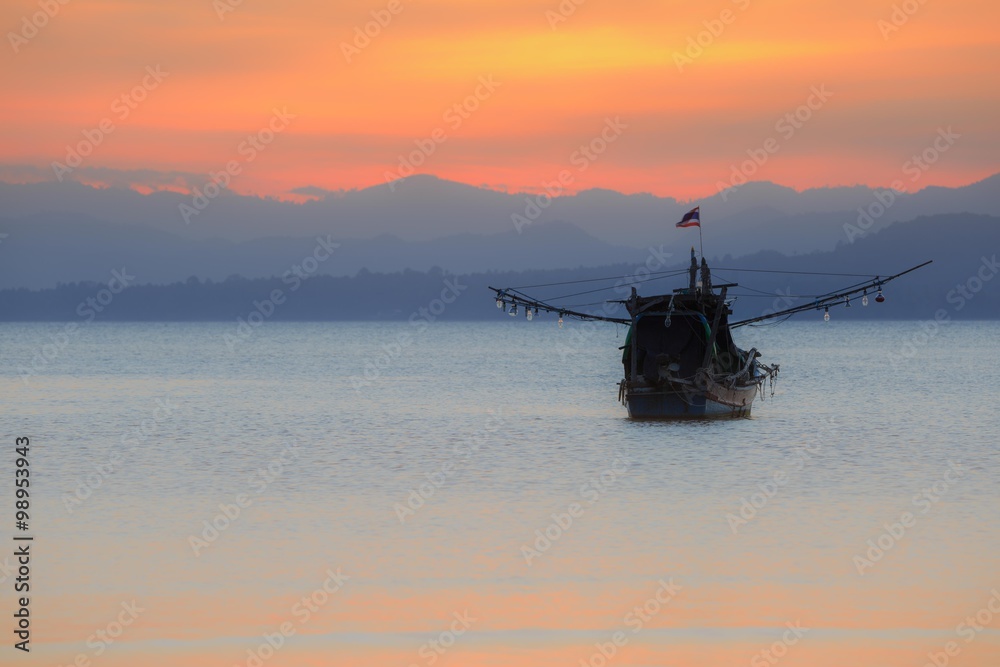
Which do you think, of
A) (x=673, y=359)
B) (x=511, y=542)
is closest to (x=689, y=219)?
(x=673, y=359)

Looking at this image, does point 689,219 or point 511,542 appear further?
point 689,219

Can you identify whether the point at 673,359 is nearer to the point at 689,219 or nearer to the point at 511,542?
the point at 689,219

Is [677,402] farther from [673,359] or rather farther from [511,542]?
[511,542]

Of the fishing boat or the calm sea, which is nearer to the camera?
the calm sea

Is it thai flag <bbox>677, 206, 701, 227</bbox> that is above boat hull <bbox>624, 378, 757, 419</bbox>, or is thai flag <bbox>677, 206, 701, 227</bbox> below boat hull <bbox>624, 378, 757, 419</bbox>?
above

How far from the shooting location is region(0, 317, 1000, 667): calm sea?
1811cm

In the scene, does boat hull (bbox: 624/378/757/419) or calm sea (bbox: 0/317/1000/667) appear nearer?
calm sea (bbox: 0/317/1000/667)

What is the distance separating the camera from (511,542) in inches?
1026

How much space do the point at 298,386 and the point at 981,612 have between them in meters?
79.7

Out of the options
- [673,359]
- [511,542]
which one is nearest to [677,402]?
[673,359]

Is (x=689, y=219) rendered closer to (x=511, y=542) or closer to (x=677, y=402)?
(x=677, y=402)

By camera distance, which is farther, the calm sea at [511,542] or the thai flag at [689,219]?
the thai flag at [689,219]

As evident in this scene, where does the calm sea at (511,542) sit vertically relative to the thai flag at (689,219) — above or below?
below

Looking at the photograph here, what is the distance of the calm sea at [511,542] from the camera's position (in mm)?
18109
